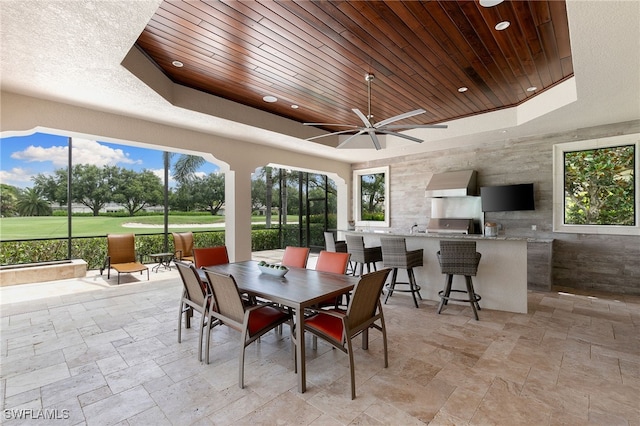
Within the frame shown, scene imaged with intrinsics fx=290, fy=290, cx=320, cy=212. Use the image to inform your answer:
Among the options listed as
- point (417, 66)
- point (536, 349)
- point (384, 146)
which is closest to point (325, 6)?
point (417, 66)

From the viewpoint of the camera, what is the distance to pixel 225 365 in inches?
103

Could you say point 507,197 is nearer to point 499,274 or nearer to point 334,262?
point 499,274

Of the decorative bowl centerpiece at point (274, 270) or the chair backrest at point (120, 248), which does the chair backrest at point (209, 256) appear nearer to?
the decorative bowl centerpiece at point (274, 270)

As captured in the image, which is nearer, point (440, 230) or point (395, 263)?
point (395, 263)

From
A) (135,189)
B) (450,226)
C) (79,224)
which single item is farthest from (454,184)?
(79,224)

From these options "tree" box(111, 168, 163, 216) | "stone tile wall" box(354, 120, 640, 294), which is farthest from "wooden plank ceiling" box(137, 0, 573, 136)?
"tree" box(111, 168, 163, 216)

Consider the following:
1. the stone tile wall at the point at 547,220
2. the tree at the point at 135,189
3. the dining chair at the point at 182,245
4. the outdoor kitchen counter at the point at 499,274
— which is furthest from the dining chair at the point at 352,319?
the tree at the point at 135,189

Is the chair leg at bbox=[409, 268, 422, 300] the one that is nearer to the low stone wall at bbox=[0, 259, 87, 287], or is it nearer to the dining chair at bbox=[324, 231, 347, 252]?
the dining chair at bbox=[324, 231, 347, 252]

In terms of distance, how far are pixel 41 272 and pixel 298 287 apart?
578cm

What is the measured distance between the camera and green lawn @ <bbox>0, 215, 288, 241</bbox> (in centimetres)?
651

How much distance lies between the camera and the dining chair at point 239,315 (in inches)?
90.7

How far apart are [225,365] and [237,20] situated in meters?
3.16

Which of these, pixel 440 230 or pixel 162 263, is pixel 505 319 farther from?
pixel 162 263

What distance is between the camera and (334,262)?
3.39 m
